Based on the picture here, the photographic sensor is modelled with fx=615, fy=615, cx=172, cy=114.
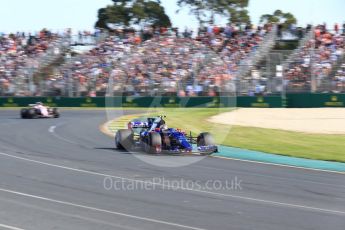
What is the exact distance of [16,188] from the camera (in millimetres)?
10812

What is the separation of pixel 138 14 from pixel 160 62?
Answer: 21.0 m

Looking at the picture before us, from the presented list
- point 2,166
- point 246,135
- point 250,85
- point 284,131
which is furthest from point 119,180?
point 250,85

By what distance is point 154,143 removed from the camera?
15031 mm

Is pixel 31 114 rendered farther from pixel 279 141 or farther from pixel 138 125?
pixel 279 141

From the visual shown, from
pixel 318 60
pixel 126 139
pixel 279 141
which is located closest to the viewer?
pixel 126 139

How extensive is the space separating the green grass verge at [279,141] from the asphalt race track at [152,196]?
280 cm

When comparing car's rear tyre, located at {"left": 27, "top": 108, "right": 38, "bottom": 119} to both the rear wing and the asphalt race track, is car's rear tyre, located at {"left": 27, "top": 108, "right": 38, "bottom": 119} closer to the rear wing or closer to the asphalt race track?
the asphalt race track

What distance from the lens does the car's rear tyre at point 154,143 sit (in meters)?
15.0

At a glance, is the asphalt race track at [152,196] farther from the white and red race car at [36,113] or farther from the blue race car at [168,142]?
the white and red race car at [36,113]

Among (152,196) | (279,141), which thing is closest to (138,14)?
(279,141)

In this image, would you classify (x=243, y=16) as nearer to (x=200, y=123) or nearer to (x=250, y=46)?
(x=250, y=46)

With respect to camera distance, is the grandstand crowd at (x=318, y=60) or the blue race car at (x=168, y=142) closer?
the blue race car at (x=168, y=142)

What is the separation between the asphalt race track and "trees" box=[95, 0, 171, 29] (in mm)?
39880

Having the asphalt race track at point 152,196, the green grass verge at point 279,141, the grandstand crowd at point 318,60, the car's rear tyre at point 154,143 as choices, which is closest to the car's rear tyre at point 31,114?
the green grass verge at point 279,141
